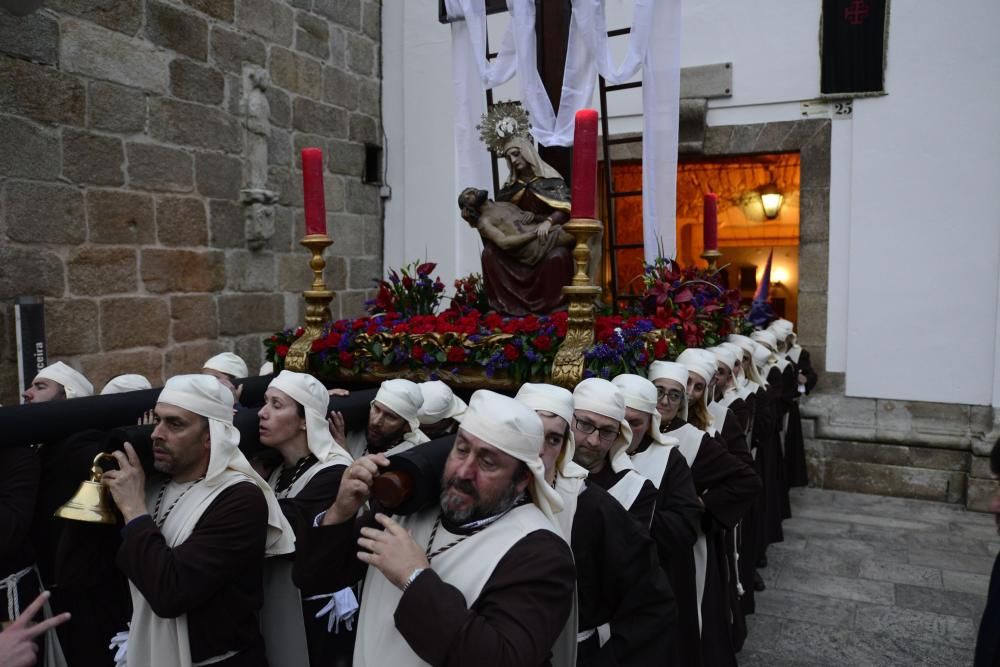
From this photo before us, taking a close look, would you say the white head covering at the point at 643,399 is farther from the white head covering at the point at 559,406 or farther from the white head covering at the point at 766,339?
the white head covering at the point at 766,339

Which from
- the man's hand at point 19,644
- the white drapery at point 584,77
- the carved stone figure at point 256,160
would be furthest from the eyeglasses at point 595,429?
the carved stone figure at point 256,160

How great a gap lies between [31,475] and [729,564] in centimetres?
331

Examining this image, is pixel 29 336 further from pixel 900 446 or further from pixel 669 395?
pixel 900 446

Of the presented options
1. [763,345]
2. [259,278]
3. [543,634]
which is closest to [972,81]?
[763,345]

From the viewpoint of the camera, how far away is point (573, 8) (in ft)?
18.0

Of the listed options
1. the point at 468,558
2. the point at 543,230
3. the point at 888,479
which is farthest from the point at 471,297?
the point at 888,479

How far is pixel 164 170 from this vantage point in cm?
601

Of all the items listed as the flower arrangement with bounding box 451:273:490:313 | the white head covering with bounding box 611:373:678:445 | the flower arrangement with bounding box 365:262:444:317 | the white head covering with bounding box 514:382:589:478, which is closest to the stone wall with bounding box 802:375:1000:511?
the flower arrangement with bounding box 451:273:490:313

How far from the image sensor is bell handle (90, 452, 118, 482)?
2223 millimetres

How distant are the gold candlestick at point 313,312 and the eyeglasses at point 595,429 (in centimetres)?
197

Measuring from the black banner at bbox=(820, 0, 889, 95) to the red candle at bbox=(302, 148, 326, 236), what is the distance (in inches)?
215

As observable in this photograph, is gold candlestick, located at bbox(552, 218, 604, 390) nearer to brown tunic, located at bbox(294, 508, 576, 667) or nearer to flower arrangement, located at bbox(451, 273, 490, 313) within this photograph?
flower arrangement, located at bbox(451, 273, 490, 313)

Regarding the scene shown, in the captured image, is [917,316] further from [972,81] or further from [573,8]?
[573,8]

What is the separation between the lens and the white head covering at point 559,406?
2.54 m
